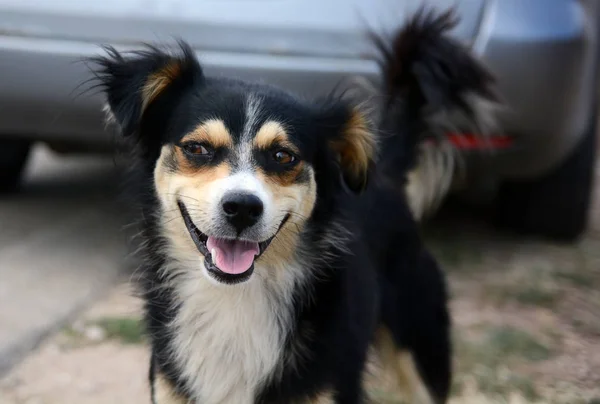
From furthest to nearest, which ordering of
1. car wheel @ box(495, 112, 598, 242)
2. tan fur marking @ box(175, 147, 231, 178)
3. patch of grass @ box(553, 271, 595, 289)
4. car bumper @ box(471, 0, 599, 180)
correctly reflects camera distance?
car wheel @ box(495, 112, 598, 242) < patch of grass @ box(553, 271, 595, 289) < car bumper @ box(471, 0, 599, 180) < tan fur marking @ box(175, 147, 231, 178)

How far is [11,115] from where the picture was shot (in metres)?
4.75

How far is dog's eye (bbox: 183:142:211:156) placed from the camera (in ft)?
9.11

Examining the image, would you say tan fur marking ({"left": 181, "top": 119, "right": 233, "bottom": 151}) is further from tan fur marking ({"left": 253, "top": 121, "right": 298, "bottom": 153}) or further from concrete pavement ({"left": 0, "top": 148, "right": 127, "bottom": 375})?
concrete pavement ({"left": 0, "top": 148, "right": 127, "bottom": 375})

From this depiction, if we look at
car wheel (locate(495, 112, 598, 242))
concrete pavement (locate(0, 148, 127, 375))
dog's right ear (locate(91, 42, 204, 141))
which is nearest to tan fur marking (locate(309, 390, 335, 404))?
dog's right ear (locate(91, 42, 204, 141))

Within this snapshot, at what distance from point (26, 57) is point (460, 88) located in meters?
2.22

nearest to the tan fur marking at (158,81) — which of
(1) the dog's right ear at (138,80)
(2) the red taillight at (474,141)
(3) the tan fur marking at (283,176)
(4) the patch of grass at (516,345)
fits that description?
(1) the dog's right ear at (138,80)

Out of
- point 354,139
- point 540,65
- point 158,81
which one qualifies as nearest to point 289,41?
point 540,65

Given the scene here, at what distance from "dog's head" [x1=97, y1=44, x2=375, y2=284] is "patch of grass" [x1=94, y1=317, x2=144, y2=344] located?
4.20 feet

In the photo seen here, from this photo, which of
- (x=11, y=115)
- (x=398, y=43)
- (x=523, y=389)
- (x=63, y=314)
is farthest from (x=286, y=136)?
(x=11, y=115)

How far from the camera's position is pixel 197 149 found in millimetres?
2785

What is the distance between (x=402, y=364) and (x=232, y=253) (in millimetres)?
1122

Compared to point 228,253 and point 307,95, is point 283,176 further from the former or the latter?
point 307,95

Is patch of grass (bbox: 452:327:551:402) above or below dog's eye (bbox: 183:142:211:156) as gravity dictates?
below

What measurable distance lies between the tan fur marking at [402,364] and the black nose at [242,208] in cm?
112
